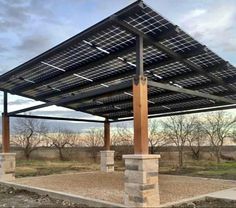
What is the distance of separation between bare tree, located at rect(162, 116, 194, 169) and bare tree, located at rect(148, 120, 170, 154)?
402 mm

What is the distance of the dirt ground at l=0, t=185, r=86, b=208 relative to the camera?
9.63 m

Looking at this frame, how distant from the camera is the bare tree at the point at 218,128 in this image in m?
25.1

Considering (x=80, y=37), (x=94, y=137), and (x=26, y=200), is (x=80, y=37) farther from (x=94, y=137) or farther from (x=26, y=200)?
(x=94, y=137)

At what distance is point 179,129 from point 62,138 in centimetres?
1066

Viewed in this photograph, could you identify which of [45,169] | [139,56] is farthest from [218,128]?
[139,56]

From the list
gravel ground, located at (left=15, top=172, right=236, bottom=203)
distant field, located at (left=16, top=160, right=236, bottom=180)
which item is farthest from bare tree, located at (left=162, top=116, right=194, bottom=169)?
gravel ground, located at (left=15, top=172, right=236, bottom=203)

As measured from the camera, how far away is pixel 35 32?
12.1 meters

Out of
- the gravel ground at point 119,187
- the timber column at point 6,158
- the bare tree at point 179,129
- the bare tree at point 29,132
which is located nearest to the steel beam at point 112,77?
the timber column at point 6,158

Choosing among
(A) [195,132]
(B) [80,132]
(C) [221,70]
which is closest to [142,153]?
(C) [221,70]

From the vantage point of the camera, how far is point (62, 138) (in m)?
31.5

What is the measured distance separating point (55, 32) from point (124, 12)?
4.19 m

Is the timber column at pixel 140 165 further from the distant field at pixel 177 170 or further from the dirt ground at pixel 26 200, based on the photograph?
the distant field at pixel 177 170

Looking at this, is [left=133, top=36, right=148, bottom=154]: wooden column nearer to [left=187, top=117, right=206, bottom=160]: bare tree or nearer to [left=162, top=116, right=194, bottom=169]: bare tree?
[left=162, top=116, right=194, bottom=169]: bare tree

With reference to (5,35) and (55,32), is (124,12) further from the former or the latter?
(5,35)
